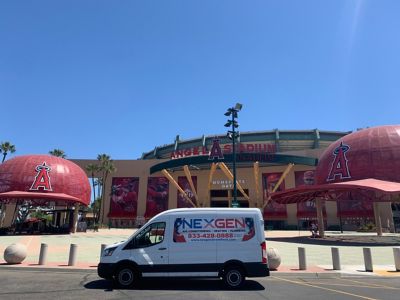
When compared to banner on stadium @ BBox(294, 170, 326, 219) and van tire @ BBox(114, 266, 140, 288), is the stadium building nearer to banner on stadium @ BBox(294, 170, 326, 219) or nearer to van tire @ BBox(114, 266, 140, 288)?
banner on stadium @ BBox(294, 170, 326, 219)

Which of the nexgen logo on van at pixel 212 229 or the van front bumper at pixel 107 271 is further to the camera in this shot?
the nexgen logo on van at pixel 212 229

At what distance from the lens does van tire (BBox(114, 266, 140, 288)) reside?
1030 centimetres

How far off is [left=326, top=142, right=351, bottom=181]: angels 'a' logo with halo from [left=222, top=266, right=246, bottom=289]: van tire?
89.2 ft

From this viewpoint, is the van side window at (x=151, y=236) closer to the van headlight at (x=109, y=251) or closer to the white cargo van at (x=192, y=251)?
the white cargo van at (x=192, y=251)

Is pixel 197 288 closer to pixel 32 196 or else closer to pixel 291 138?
pixel 32 196

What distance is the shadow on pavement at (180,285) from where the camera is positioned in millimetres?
10227

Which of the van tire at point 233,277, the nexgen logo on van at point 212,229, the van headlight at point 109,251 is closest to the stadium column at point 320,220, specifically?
the nexgen logo on van at point 212,229

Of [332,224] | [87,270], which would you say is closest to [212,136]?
[332,224]

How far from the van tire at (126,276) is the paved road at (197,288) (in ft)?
0.98

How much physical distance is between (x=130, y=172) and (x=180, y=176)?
1144 cm

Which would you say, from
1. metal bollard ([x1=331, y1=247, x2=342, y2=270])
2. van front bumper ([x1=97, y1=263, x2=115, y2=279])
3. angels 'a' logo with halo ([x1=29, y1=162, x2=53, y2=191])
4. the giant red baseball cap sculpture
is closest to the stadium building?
the giant red baseball cap sculpture

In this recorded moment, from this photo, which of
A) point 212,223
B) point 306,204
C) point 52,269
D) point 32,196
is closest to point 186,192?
point 306,204

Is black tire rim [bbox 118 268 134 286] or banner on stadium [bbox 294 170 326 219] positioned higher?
banner on stadium [bbox 294 170 326 219]

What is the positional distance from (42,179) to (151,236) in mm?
36799
